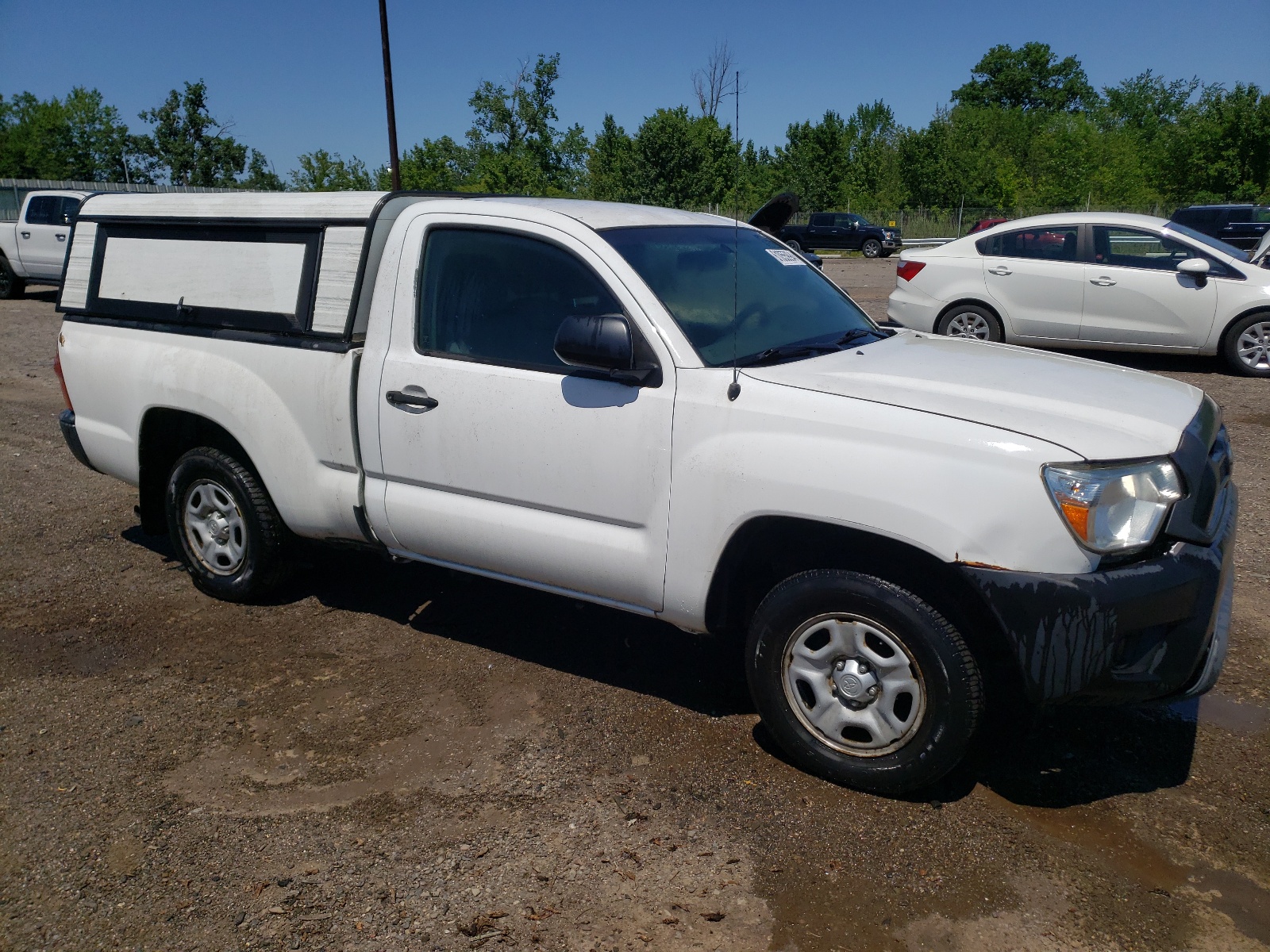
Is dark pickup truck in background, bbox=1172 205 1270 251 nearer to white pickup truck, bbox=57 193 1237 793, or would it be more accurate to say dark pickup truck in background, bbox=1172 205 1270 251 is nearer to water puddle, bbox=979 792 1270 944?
white pickup truck, bbox=57 193 1237 793

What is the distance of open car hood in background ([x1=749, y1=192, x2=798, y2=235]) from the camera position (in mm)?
4906

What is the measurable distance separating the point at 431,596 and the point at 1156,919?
350 centimetres

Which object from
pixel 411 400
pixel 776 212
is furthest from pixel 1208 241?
pixel 411 400

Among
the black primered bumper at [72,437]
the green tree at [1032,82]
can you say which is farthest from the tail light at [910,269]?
the green tree at [1032,82]

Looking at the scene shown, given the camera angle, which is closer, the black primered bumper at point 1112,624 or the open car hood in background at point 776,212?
the black primered bumper at point 1112,624

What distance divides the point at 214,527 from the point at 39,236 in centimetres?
1620

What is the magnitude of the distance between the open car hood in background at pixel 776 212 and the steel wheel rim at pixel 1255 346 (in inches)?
271

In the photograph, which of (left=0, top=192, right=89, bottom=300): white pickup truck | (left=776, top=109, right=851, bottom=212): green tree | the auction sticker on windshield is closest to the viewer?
the auction sticker on windshield

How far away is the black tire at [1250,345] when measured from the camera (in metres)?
10.0

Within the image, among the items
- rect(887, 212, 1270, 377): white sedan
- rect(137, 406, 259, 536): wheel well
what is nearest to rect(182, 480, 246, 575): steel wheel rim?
rect(137, 406, 259, 536): wheel well

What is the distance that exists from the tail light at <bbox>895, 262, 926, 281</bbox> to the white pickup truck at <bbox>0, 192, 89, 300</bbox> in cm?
1432

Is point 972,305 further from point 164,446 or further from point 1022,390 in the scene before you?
point 164,446

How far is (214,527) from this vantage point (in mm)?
Answer: 4863

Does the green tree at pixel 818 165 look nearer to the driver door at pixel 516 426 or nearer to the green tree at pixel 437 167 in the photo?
the green tree at pixel 437 167
